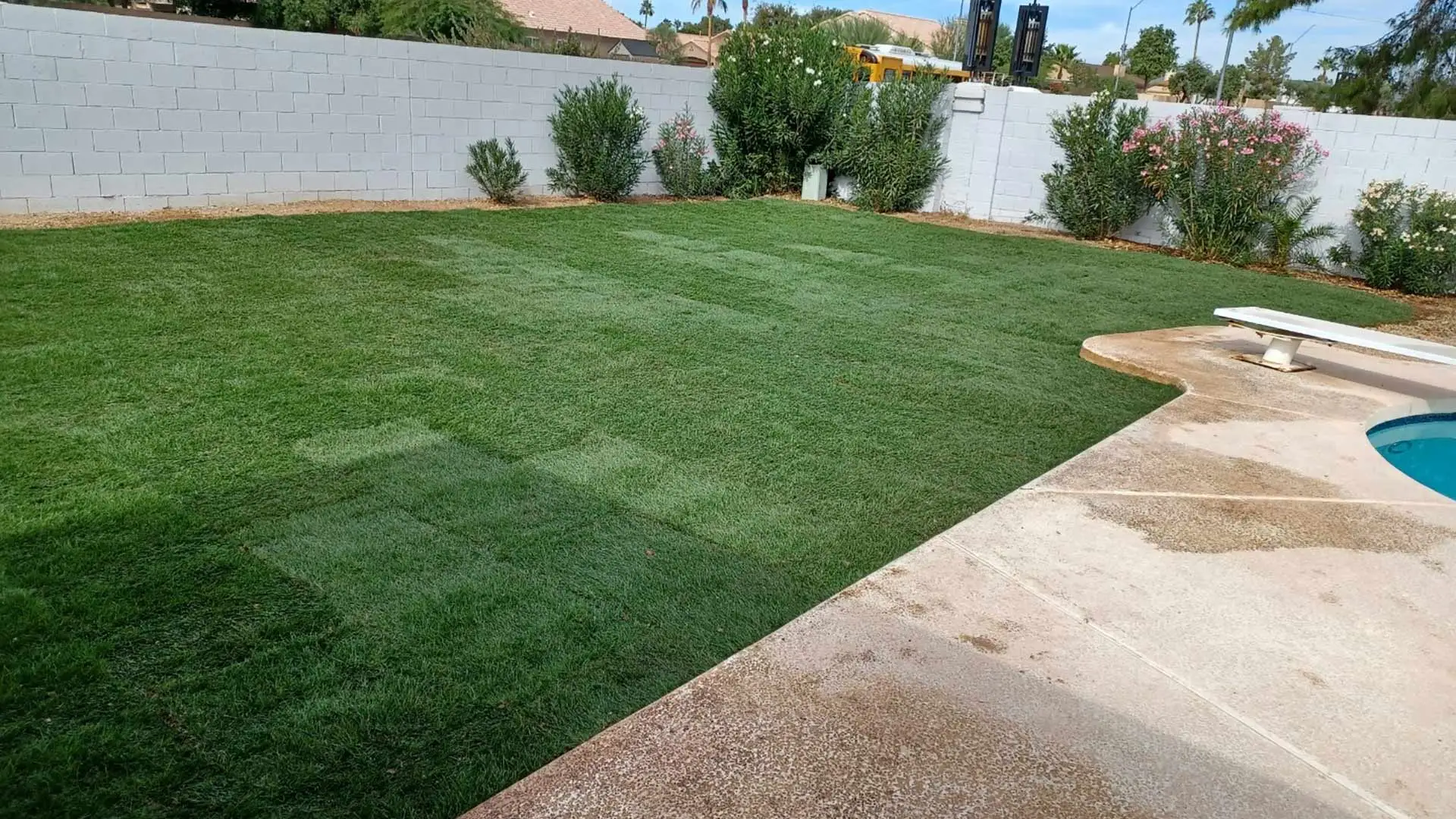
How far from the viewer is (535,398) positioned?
15.0 feet

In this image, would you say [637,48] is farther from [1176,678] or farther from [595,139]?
[1176,678]

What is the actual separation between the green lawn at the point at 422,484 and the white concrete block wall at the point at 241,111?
117 centimetres

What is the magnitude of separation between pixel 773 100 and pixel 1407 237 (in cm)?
788

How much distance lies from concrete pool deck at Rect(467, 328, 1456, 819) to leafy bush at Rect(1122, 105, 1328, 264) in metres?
7.49

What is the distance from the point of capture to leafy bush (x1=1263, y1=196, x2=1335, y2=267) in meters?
10.1

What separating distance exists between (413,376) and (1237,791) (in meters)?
3.99

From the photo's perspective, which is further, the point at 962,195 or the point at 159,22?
the point at 962,195

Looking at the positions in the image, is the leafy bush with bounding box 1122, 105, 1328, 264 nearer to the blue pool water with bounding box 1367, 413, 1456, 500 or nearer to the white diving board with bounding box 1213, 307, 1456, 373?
the white diving board with bounding box 1213, 307, 1456, 373

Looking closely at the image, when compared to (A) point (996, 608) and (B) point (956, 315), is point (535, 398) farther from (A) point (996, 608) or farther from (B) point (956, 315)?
(B) point (956, 315)

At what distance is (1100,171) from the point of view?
11383 millimetres

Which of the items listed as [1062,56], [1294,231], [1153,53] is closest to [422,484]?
[1294,231]

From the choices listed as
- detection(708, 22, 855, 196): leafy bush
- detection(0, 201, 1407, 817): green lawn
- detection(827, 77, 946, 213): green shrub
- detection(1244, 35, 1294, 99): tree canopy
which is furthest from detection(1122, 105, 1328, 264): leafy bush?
detection(1244, 35, 1294, 99): tree canopy

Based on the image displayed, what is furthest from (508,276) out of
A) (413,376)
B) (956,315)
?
(956,315)

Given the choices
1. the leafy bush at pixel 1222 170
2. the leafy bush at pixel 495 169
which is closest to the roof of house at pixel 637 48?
the leafy bush at pixel 495 169
